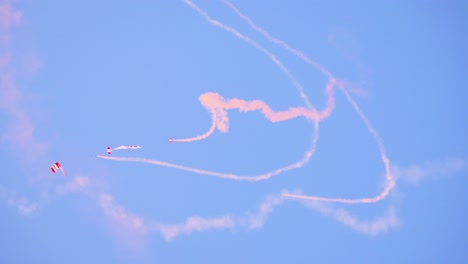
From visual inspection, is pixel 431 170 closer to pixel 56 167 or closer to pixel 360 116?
pixel 360 116

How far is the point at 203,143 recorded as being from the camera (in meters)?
3.24

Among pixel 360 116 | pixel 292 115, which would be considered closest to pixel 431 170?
pixel 360 116

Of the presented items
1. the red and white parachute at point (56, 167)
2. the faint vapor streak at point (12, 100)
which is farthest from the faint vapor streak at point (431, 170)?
the faint vapor streak at point (12, 100)

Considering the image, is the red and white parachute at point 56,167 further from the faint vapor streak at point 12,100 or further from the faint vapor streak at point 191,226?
the faint vapor streak at point 191,226

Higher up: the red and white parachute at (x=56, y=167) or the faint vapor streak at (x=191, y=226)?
the red and white parachute at (x=56, y=167)

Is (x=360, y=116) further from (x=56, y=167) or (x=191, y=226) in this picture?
(x=56, y=167)

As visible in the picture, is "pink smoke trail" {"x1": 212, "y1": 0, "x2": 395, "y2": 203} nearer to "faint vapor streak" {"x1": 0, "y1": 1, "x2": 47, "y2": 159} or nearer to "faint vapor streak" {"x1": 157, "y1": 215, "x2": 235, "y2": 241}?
"faint vapor streak" {"x1": 157, "y1": 215, "x2": 235, "y2": 241}

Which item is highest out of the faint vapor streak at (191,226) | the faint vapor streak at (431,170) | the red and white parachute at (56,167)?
the faint vapor streak at (431,170)

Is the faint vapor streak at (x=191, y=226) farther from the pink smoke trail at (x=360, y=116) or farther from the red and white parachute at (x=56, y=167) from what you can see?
the red and white parachute at (x=56, y=167)

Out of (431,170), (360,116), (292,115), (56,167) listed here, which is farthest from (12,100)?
(431,170)

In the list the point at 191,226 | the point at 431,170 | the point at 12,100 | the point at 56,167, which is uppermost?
the point at 12,100

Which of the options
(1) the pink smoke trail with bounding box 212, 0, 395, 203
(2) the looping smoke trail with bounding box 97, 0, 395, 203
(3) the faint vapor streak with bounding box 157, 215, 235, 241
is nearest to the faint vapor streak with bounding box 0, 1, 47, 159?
(2) the looping smoke trail with bounding box 97, 0, 395, 203

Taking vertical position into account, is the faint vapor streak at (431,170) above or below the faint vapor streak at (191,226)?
above

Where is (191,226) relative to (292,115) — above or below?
below
